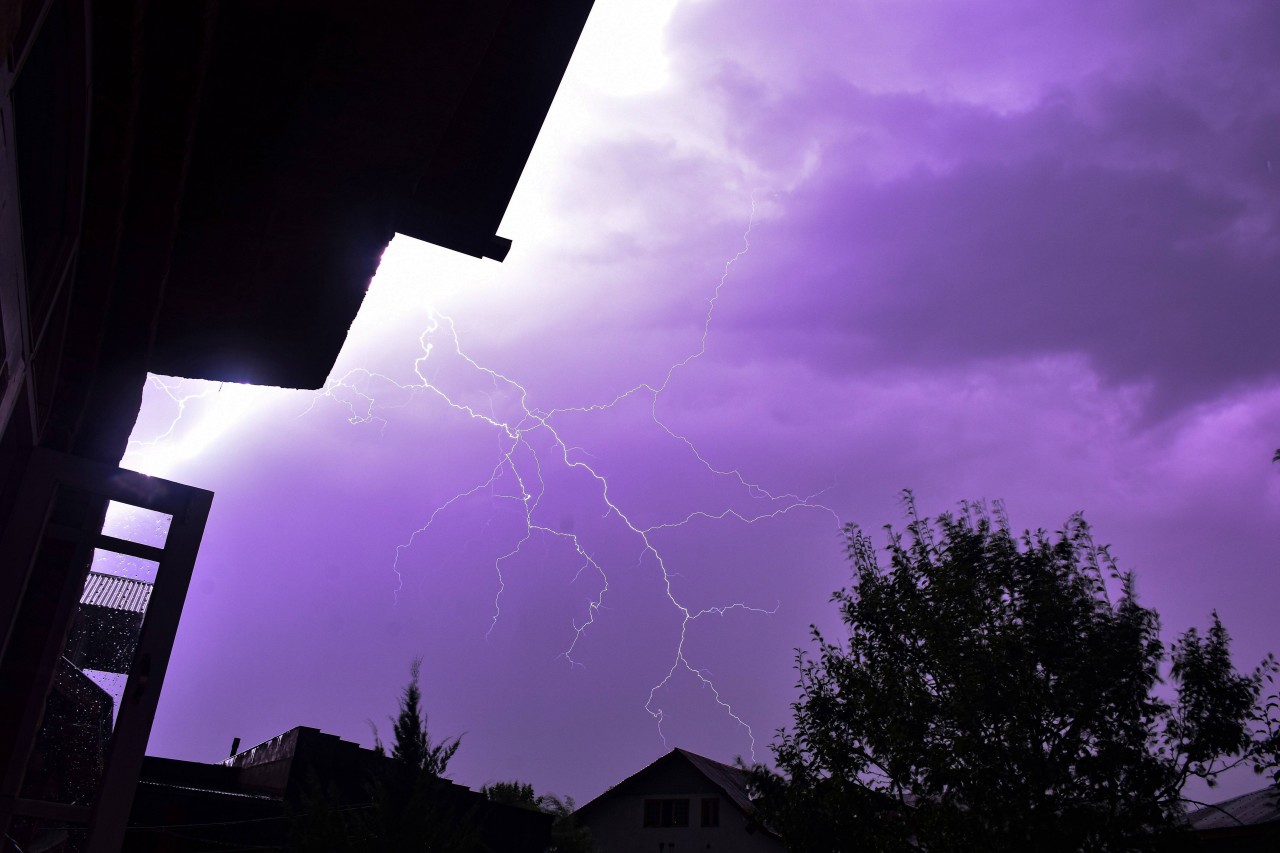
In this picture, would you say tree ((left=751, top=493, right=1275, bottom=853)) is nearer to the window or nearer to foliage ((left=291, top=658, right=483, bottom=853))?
foliage ((left=291, top=658, right=483, bottom=853))

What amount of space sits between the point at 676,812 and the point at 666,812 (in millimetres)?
380

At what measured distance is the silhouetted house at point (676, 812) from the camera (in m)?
25.4

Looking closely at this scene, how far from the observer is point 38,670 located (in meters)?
2.87

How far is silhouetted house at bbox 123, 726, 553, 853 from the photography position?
1351 centimetres

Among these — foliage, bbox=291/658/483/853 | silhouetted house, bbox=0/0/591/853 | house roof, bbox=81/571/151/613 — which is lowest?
foliage, bbox=291/658/483/853

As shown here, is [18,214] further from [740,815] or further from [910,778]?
[740,815]

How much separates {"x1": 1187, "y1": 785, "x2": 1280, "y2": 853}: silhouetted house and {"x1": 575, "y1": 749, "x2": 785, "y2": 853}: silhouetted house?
11513 millimetres

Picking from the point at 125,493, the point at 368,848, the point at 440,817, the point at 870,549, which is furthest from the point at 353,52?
the point at 870,549

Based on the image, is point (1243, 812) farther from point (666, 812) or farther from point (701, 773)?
point (666, 812)

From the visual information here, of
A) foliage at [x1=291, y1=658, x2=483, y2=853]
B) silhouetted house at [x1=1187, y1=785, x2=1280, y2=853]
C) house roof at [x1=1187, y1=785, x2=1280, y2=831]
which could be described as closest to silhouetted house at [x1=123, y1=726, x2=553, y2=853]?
foliage at [x1=291, y1=658, x2=483, y2=853]

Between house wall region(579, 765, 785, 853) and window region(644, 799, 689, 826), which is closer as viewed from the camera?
house wall region(579, 765, 785, 853)

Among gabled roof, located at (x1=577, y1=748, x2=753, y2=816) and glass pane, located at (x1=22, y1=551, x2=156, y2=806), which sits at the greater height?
gabled roof, located at (x1=577, y1=748, x2=753, y2=816)

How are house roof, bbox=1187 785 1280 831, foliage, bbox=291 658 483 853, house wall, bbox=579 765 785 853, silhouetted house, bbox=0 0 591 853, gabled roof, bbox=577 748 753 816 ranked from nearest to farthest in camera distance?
silhouetted house, bbox=0 0 591 853 < foliage, bbox=291 658 483 853 < house roof, bbox=1187 785 1280 831 < house wall, bbox=579 765 785 853 < gabled roof, bbox=577 748 753 816

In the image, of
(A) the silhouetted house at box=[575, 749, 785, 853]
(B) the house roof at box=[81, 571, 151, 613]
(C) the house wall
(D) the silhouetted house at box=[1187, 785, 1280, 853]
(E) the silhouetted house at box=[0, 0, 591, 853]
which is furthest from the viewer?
(A) the silhouetted house at box=[575, 749, 785, 853]
